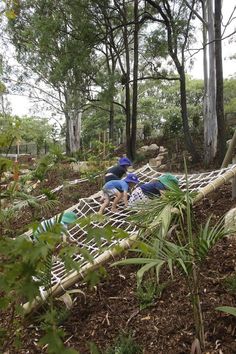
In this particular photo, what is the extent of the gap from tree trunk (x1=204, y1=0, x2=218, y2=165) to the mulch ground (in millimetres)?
6209

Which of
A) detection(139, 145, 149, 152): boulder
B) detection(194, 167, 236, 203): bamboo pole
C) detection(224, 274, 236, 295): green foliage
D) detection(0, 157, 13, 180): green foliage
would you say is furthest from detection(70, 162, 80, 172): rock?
detection(0, 157, 13, 180): green foliage

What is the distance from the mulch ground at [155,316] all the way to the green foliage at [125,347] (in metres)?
0.05

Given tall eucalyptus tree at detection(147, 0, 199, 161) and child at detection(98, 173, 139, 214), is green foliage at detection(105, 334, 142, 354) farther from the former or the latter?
tall eucalyptus tree at detection(147, 0, 199, 161)

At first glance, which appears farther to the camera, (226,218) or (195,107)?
(195,107)

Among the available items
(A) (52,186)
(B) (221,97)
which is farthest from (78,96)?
(B) (221,97)

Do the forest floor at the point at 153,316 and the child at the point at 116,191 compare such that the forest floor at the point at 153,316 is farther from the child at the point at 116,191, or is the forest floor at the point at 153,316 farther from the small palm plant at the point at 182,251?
the child at the point at 116,191

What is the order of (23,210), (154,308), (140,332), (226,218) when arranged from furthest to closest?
(23,210) < (226,218) < (154,308) < (140,332)

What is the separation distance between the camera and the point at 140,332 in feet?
7.05

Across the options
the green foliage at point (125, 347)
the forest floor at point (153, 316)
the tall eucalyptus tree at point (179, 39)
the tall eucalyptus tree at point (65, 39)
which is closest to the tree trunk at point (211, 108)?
the tall eucalyptus tree at point (179, 39)

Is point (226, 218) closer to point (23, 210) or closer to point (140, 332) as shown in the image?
point (140, 332)

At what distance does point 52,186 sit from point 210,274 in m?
6.39

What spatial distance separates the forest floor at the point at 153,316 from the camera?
194 cm

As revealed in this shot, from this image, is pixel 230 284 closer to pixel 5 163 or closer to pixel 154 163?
pixel 5 163

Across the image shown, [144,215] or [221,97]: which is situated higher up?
[221,97]
